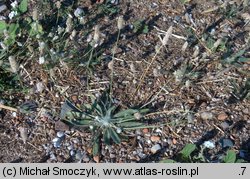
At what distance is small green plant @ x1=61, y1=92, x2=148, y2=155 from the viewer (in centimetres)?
270

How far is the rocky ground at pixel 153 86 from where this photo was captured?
2664 mm

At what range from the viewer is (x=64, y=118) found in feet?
8.95

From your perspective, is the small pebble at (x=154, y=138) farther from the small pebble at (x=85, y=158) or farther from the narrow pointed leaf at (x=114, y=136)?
the small pebble at (x=85, y=158)

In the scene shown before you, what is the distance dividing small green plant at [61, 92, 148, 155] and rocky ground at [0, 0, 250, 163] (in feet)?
0.13

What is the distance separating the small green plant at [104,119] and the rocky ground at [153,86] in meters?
0.04

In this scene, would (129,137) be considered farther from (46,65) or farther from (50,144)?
(46,65)

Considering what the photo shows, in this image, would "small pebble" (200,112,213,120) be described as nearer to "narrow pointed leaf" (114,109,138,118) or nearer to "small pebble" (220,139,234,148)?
"small pebble" (220,139,234,148)

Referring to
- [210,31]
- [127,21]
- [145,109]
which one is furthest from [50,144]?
[210,31]

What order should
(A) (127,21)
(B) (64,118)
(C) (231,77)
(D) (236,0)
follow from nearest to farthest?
1. (B) (64,118)
2. (C) (231,77)
3. (A) (127,21)
4. (D) (236,0)

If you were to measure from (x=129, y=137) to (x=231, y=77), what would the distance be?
0.83 meters

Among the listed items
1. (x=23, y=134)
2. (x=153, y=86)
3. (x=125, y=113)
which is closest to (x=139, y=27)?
(x=153, y=86)

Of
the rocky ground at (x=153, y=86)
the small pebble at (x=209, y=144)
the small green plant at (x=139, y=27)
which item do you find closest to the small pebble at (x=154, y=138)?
the rocky ground at (x=153, y=86)

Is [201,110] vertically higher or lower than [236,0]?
lower
